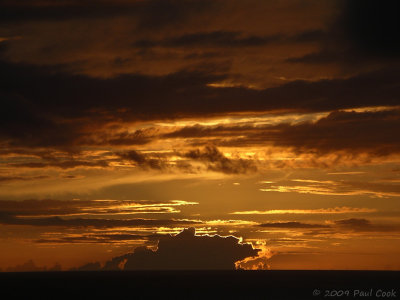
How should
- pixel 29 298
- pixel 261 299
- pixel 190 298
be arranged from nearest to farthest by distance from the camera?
pixel 261 299 < pixel 190 298 < pixel 29 298

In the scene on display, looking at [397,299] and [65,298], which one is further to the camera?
[65,298]

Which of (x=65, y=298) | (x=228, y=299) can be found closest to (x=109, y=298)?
(x=65, y=298)

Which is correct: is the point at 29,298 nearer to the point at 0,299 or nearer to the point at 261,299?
the point at 0,299

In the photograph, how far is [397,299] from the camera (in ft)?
439

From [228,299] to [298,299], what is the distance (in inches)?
569

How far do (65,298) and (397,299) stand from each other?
71.7 metres

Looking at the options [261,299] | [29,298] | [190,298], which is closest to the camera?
[261,299]

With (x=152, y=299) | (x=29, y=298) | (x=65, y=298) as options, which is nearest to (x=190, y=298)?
(x=152, y=299)

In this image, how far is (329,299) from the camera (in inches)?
5723

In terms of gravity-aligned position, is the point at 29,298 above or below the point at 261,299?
above

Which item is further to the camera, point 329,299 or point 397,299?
point 329,299

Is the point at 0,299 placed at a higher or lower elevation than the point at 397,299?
higher

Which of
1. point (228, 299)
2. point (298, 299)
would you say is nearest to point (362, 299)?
point (298, 299)

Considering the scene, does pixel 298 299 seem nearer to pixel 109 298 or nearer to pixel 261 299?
pixel 261 299
